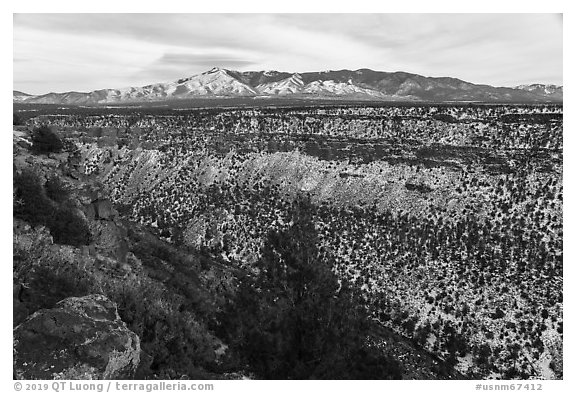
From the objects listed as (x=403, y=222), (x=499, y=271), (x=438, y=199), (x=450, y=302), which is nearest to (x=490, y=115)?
(x=438, y=199)

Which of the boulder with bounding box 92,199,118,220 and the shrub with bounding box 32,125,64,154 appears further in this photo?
the boulder with bounding box 92,199,118,220

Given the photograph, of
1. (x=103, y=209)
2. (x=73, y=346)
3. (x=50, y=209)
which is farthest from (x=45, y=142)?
(x=73, y=346)

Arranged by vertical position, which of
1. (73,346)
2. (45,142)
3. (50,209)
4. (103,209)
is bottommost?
(73,346)

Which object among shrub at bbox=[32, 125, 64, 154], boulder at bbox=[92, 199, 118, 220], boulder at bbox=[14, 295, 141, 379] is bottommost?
boulder at bbox=[14, 295, 141, 379]

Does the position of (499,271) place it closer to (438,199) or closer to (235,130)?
(438,199)

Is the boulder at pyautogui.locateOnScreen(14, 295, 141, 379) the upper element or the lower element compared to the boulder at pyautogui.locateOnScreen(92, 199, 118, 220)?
lower

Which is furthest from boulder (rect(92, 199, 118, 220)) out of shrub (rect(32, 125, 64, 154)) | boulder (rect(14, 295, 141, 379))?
boulder (rect(14, 295, 141, 379))

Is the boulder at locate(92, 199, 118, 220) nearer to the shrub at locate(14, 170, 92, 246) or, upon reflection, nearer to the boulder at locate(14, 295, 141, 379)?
the shrub at locate(14, 170, 92, 246)

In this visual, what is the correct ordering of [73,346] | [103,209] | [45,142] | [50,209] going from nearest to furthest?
[73,346] < [50,209] < [45,142] < [103,209]

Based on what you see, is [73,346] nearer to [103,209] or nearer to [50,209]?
[50,209]
